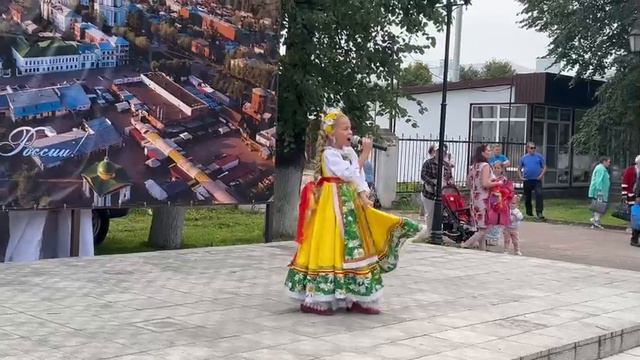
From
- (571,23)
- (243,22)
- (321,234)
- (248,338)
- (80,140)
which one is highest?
(571,23)

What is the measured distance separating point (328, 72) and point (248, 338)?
7.81 m

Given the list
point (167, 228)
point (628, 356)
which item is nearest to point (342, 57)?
point (167, 228)

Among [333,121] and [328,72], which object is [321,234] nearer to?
[333,121]

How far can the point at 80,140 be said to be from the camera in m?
9.88

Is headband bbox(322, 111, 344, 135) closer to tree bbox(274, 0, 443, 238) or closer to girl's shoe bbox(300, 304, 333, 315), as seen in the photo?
girl's shoe bbox(300, 304, 333, 315)

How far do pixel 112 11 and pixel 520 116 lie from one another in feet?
67.8

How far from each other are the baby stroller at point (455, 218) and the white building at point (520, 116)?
38.5 ft

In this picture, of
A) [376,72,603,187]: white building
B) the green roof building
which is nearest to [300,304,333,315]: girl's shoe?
the green roof building

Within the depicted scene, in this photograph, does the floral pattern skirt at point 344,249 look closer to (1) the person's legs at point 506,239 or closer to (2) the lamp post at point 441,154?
(1) the person's legs at point 506,239

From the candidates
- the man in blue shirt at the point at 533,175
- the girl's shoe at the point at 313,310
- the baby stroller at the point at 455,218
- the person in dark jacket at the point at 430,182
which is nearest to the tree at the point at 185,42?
the girl's shoe at the point at 313,310

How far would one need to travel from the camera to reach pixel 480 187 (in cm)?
1313

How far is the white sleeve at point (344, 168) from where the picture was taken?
7.30 m

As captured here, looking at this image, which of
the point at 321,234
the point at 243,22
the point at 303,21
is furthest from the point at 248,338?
the point at 303,21

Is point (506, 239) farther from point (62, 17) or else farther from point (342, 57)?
point (62, 17)
